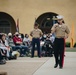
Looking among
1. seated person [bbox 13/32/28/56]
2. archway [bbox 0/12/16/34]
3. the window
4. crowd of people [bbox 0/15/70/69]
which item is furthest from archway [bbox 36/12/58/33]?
seated person [bbox 13/32/28/56]

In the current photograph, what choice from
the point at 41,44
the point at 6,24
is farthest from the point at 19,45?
the point at 6,24

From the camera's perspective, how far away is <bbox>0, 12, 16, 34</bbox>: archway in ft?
133

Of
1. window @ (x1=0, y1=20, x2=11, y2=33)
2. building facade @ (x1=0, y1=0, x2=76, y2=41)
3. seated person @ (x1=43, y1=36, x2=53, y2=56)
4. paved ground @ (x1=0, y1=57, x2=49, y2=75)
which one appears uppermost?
building facade @ (x1=0, y1=0, x2=76, y2=41)

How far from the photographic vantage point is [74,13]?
38531 millimetres

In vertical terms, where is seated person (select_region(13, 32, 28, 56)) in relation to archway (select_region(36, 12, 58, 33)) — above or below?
below

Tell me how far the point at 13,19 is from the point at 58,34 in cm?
2453

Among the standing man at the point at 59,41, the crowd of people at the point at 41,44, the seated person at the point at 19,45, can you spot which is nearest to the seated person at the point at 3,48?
the crowd of people at the point at 41,44

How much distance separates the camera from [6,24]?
40844mm

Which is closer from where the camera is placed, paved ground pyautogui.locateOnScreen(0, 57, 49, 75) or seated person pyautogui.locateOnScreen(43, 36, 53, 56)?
paved ground pyautogui.locateOnScreen(0, 57, 49, 75)

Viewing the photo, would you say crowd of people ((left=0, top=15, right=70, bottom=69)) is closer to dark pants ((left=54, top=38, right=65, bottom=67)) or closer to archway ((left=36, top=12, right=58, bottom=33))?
dark pants ((left=54, top=38, right=65, bottom=67))

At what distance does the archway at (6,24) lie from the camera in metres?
40.7

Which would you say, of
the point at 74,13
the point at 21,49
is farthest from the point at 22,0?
the point at 21,49

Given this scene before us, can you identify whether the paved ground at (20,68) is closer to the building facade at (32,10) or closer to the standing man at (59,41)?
the standing man at (59,41)

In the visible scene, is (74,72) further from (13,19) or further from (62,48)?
(13,19)
